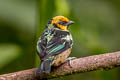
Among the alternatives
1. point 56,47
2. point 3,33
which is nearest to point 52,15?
point 56,47

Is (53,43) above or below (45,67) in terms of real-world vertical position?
above

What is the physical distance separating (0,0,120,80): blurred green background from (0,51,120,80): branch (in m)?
0.67

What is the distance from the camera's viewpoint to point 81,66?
20.2 feet

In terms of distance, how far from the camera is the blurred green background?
23.8ft

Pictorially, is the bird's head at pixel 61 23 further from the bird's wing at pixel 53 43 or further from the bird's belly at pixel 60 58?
the bird's belly at pixel 60 58

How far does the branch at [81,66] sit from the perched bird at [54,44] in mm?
155

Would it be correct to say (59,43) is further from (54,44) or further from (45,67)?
(45,67)

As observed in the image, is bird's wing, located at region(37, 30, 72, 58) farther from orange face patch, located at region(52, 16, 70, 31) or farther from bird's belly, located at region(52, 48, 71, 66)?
orange face patch, located at region(52, 16, 70, 31)

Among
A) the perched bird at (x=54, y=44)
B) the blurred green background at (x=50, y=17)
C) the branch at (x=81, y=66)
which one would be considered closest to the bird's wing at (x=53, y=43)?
the perched bird at (x=54, y=44)

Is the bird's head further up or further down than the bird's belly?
further up

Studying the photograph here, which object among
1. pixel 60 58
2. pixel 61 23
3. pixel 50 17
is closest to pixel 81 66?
pixel 60 58

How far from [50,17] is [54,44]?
0.90 meters

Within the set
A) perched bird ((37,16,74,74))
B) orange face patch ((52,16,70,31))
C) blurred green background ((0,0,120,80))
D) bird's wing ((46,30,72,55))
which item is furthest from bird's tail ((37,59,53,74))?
orange face patch ((52,16,70,31))

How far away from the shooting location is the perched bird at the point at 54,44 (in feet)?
20.4
